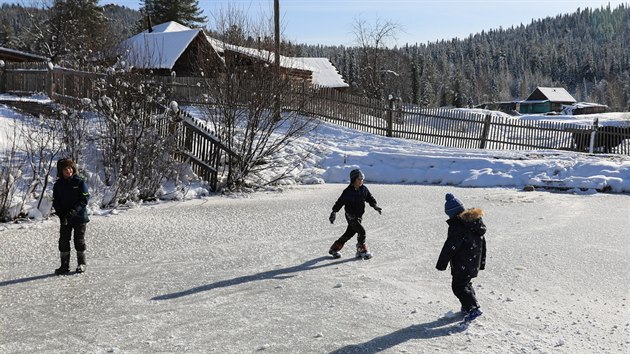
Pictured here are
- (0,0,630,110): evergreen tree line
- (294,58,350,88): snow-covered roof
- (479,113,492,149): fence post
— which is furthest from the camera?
(294,58,350,88): snow-covered roof

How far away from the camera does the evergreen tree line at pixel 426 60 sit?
39000 mm

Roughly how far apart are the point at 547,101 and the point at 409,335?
105 m

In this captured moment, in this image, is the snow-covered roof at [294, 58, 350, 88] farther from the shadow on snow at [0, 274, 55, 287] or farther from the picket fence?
the shadow on snow at [0, 274, 55, 287]

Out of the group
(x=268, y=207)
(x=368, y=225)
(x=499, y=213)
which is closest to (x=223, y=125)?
(x=268, y=207)

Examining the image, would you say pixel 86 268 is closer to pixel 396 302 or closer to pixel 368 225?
pixel 396 302

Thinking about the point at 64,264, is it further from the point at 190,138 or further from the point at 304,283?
the point at 190,138

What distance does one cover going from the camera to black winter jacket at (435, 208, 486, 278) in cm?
540

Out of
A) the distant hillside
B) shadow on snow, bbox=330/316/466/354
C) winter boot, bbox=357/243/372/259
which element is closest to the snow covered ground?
shadow on snow, bbox=330/316/466/354

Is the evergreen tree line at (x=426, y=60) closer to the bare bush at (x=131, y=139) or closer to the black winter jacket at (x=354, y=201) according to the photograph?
the bare bush at (x=131, y=139)

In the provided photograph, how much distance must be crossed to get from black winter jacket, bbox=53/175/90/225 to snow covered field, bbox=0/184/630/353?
68cm

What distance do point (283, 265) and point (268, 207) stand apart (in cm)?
448

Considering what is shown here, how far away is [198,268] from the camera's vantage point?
707cm

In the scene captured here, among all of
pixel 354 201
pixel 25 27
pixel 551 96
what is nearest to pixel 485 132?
pixel 354 201

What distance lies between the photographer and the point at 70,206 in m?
6.91
